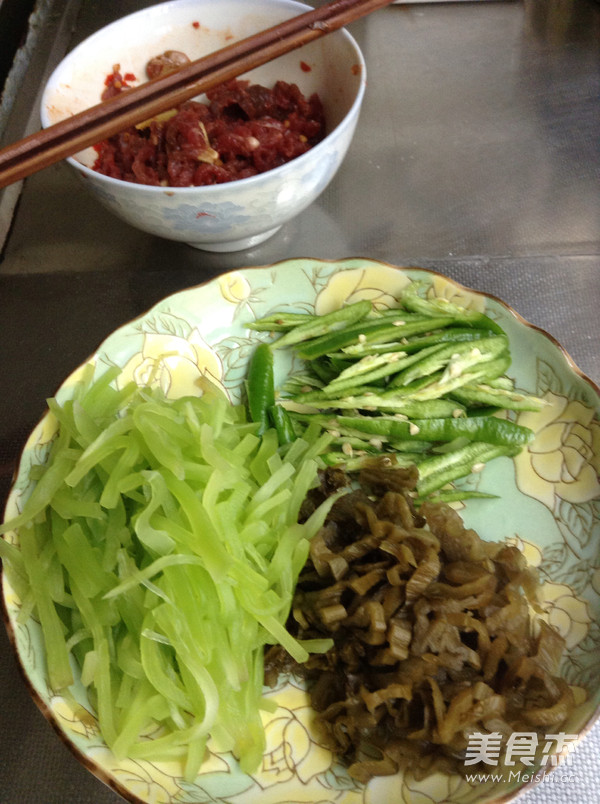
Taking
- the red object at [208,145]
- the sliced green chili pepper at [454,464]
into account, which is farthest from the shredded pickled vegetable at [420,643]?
the red object at [208,145]

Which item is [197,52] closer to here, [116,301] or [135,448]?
[116,301]

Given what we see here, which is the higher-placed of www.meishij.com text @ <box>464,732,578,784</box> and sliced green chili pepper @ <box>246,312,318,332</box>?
sliced green chili pepper @ <box>246,312,318,332</box>

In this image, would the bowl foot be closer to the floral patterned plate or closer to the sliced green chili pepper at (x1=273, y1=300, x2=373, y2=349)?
the floral patterned plate

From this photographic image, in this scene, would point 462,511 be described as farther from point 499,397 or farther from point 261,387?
point 261,387

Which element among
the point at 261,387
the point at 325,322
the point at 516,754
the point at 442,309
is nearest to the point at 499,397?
the point at 442,309

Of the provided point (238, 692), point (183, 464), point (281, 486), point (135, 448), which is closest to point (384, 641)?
point (238, 692)

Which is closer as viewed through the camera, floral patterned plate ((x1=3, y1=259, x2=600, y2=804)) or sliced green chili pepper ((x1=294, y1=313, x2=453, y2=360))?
floral patterned plate ((x1=3, y1=259, x2=600, y2=804))

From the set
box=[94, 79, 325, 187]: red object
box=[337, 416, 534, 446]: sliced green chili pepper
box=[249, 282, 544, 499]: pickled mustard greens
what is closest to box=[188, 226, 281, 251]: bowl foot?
box=[94, 79, 325, 187]: red object

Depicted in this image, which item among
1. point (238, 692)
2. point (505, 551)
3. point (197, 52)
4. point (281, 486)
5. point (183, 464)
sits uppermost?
point (197, 52)
